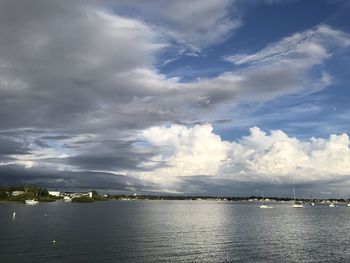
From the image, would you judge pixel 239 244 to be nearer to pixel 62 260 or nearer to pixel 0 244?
pixel 62 260

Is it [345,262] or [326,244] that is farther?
[326,244]

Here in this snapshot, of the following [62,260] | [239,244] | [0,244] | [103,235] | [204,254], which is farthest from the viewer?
[103,235]

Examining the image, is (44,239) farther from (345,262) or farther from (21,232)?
(345,262)

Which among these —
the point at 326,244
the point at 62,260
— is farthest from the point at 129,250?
the point at 326,244

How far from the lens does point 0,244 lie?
313ft

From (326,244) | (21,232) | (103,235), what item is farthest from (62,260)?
(326,244)

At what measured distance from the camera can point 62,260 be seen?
76.0 m

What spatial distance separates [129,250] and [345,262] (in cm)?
4405

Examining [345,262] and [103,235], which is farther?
[103,235]

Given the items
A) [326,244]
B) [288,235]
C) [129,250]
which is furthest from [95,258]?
[288,235]

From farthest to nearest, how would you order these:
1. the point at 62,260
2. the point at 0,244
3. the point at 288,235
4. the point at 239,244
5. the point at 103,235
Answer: the point at 288,235, the point at 103,235, the point at 239,244, the point at 0,244, the point at 62,260

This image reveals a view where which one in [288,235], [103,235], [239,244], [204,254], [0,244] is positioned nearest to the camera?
[204,254]

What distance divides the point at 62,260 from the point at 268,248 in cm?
4770

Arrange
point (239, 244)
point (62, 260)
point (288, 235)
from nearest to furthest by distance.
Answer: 1. point (62, 260)
2. point (239, 244)
3. point (288, 235)
